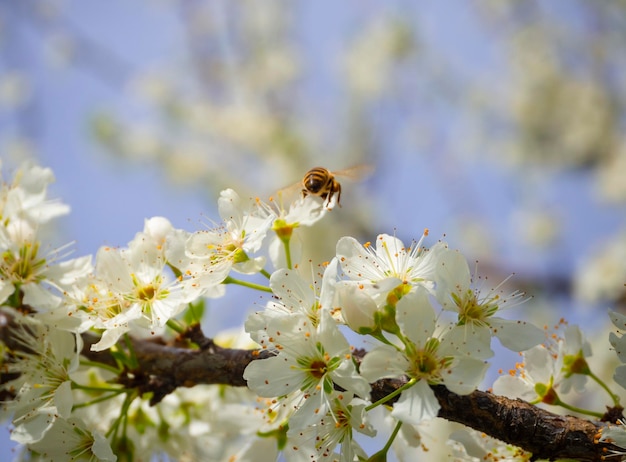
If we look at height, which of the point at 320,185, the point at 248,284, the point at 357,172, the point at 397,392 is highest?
the point at 357,172

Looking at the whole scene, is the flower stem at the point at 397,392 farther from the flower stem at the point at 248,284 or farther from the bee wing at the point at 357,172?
the bee wing at the point at 357,172

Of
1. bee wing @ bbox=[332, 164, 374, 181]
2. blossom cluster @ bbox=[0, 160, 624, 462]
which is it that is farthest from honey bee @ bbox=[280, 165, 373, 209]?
bee wing @ bbox=[332, 164, 374, 181]

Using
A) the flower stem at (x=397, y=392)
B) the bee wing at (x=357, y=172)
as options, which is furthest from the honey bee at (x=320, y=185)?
the flower stem at (x=397, y=392)

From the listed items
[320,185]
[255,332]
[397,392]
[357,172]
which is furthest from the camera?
[357,172]

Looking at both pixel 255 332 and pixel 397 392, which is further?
pixel 255 332

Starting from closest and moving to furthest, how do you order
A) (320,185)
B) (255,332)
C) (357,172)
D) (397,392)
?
(397,392) < (255,332) < (320,185) < (357,172)

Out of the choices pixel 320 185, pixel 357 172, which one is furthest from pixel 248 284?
pixel 357 172

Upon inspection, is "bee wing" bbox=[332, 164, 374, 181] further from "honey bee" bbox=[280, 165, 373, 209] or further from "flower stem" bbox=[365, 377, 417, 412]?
"flower stem" bbox=[365, 377, 417, 412]

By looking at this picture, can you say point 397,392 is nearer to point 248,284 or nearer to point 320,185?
point 248,284
